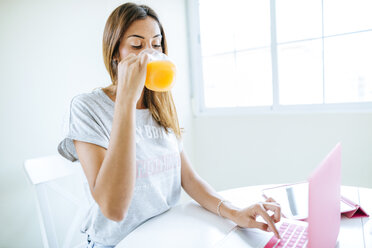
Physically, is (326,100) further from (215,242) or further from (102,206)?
(102,206)

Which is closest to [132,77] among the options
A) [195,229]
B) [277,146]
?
[195,229]

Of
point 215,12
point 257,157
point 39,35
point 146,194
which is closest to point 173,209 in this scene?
point 146,194

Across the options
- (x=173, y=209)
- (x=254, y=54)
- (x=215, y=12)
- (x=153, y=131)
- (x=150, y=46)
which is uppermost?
(x=215, y=12)

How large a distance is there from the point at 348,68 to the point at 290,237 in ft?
5.23

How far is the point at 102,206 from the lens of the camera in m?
0.70

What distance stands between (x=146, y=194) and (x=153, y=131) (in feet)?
0.75

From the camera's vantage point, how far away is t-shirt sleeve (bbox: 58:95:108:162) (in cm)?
81

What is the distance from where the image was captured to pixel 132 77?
0.73 meters

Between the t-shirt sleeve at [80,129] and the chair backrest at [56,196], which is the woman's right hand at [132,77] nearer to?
the t-shirt sleeve at [80,129]

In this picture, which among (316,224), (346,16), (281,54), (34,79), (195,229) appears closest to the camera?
(316,224)

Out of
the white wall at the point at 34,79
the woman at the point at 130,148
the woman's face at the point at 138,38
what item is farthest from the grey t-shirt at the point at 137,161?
the white wall at the point at 34,79

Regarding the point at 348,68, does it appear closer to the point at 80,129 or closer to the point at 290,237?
the point at 290,237

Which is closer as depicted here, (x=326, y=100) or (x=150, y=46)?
(x=150, y=46)

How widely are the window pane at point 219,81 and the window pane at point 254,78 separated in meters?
0.06
